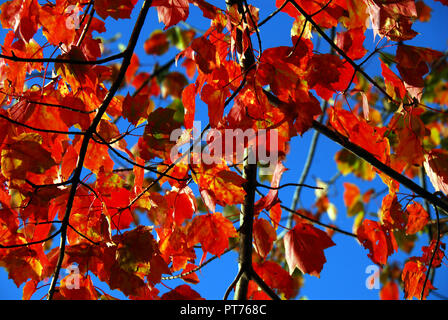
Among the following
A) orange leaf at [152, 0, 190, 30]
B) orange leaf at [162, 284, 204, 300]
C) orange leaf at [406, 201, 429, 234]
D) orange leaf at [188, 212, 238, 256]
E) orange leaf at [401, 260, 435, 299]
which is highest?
orange leaf at [152, 0, 190, 30]

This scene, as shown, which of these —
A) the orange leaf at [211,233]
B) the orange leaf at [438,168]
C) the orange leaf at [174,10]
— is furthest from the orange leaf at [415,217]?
the orange leaf at [174,10]

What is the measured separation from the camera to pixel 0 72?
1.13 meters

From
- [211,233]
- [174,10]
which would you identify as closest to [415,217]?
[211,233]

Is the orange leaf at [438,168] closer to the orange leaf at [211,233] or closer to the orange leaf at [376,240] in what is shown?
the orange leaf at [376,240]

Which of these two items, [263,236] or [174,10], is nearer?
[174,10]

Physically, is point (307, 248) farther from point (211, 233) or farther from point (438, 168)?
point (438, 168)

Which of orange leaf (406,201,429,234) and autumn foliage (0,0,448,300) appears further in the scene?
orange leaf (406,201,429,234)

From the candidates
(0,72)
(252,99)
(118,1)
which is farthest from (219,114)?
(0,72)

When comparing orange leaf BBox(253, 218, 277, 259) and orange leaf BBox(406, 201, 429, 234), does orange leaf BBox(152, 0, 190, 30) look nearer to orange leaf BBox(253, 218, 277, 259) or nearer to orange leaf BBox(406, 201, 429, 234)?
orange leaf BBox(253, 218, 277, 259)

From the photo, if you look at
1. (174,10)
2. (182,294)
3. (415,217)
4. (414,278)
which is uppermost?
(174,10)

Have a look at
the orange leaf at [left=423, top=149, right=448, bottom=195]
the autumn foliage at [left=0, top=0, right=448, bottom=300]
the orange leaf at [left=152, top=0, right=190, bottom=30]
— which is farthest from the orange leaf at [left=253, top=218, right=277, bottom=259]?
the orange leaf at [left=152, top=0, right=190, bottom=30]

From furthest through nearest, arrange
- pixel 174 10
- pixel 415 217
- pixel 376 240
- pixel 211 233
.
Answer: pixel 415 217 → pixel 376 240 → pixel 211 233 → pixel 174 10

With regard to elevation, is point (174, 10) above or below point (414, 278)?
above
